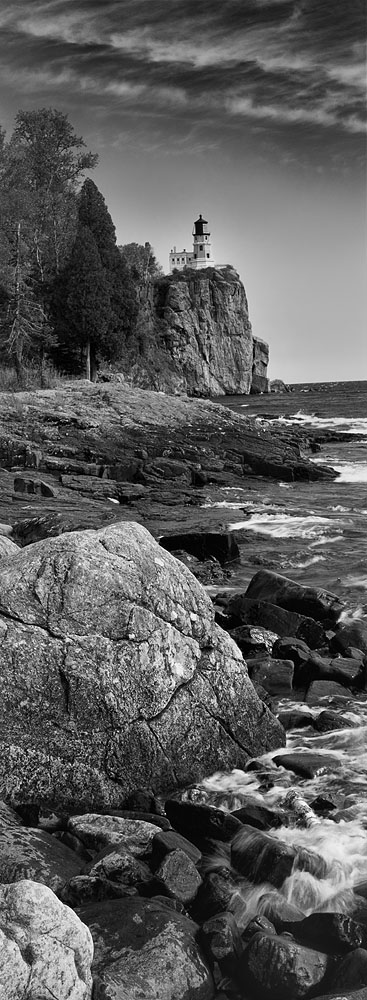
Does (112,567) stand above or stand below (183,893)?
above

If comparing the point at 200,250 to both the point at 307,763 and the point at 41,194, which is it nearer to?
the point at 41,194

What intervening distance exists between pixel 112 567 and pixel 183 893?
283cm

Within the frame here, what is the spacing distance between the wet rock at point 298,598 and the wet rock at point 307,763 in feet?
15.3

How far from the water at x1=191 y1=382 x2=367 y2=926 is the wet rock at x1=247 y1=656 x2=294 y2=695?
1.25ft

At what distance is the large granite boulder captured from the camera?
6.77m

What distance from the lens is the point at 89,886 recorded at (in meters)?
5.41

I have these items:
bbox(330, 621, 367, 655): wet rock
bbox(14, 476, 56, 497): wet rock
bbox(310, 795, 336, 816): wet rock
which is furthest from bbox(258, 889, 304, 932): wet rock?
bbox(14, 476, 56, 497): wet rock

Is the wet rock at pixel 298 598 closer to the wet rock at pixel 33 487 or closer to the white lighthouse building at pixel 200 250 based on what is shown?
the wet rock at pixel 33 487

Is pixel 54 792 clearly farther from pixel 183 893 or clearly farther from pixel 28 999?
pixel 28 999

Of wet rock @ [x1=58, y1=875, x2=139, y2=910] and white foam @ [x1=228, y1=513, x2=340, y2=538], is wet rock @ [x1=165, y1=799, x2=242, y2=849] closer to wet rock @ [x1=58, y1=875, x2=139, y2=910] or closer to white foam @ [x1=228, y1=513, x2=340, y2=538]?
wet rock @ [x1=58, y1=875, x2=139, y2=910]

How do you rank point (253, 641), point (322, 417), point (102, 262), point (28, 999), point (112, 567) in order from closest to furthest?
point (28, 999), point (112, 567), point (253, 641), point (102, 262), point (322, 417)

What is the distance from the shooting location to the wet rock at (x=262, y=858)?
580cm

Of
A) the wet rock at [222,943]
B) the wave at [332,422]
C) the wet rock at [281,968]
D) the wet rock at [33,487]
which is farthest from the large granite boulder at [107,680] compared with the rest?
the wave at [332,422]

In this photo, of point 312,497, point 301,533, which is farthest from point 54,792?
point 312,497
